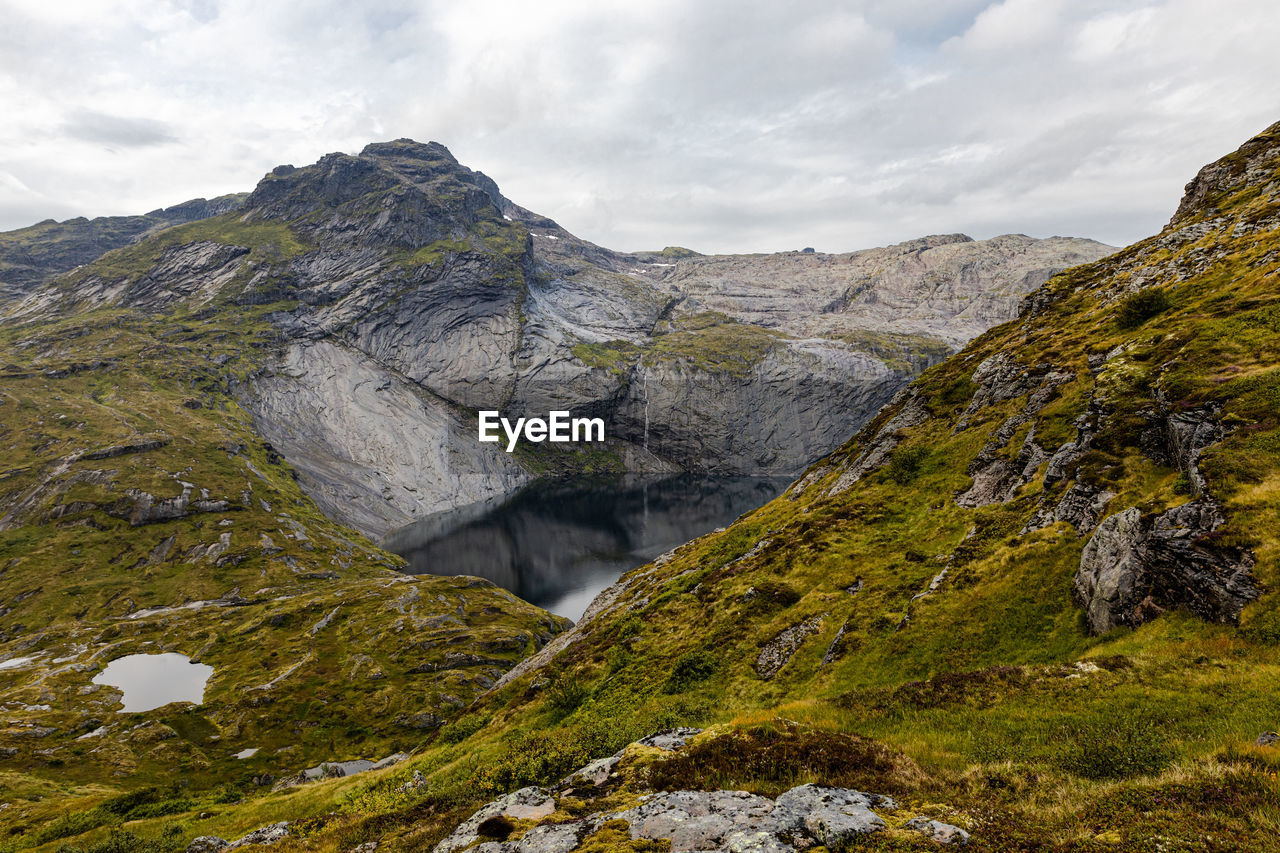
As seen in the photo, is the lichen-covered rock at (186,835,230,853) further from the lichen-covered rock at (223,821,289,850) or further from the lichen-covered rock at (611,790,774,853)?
the lichen-covered rock at (611,790,774,853)

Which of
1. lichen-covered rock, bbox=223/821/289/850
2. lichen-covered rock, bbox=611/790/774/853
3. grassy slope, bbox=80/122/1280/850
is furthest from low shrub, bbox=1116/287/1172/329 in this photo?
lichen-covered rock, bbox=223/821/289/850

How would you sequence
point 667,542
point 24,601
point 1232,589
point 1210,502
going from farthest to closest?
point 667,542 → point 24,601 → point 1210,502 → point 1232,589

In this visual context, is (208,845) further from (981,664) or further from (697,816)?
(981,664)

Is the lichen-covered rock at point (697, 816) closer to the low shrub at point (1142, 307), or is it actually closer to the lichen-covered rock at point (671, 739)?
the lichen-covered rock at point (671, 739)

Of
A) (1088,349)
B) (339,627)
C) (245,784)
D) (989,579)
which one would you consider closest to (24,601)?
(339,627)

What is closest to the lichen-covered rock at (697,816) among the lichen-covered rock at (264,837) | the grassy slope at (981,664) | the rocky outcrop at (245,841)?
the grassy slope at (981,664)

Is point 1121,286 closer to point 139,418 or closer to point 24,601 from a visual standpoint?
point 24,601

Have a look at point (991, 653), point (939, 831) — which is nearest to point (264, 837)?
point (939, 831)
